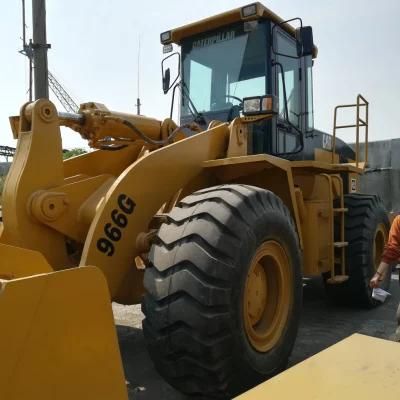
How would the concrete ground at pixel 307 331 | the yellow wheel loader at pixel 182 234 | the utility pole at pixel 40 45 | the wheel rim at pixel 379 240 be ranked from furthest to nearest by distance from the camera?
the utility pole at pixel 40 45
the wheel rim at pixel 379 240
the concrete ground at pixel 307 331
the yellow wheel loader at pixel 182 234

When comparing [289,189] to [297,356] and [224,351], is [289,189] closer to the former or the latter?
[297,356]

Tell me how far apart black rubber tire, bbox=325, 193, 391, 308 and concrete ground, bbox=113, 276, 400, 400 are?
0.18 m

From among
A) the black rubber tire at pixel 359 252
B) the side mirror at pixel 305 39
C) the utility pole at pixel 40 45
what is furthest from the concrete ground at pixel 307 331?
the utility pole at pixel 40 45

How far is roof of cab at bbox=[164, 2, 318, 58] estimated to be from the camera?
4910 mm

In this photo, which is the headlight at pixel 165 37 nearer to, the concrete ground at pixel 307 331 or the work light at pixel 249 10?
the work light at pixel 249 10

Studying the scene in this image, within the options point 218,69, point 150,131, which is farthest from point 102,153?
point 218,69

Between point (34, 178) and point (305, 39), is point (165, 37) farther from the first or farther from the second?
point (34, 178)

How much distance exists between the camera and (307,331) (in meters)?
4.88

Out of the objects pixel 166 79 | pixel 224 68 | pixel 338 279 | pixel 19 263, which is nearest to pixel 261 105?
pixel 224 68

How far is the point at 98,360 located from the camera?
1.91 metres

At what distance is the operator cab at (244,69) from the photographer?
496 cm

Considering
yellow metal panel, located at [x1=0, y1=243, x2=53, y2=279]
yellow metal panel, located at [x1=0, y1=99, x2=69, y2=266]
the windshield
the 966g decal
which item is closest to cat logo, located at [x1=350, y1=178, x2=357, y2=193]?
the windshield

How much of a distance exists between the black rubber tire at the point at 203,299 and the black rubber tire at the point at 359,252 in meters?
2.58

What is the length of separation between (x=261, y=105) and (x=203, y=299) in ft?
6.69
